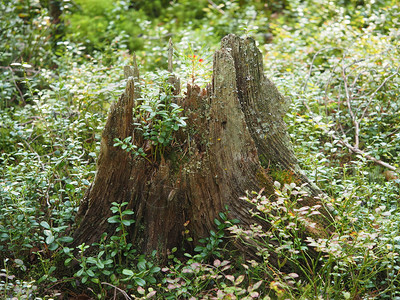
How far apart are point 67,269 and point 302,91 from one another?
126 inches

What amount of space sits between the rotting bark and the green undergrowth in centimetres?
10

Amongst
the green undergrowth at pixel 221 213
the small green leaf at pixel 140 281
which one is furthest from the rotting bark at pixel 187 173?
the small green leaf at pixel 140 281

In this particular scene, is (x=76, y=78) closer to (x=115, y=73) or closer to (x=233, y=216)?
(x=115, y=73)

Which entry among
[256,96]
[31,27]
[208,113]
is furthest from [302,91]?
[31,27]

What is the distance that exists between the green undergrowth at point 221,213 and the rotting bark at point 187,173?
104 mm

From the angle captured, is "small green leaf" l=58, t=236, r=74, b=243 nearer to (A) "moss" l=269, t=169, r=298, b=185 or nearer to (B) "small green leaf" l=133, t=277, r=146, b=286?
(B) "small green leaf" l=133, t=277, r=146, b=286

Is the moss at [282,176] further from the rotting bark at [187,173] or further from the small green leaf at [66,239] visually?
the small green leaf at [66,239]

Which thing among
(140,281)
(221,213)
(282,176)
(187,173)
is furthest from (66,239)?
(282,176)

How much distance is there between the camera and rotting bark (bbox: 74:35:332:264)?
3.13 meters

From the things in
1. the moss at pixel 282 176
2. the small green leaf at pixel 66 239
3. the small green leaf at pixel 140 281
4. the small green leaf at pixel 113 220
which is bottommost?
the small green leaf at pixel 140 281

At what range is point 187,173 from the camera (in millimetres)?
3100

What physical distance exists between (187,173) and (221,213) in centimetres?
38

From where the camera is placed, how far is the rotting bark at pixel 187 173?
3129 mm

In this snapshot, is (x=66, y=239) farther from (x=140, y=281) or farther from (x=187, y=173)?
(x=187, y=173)
